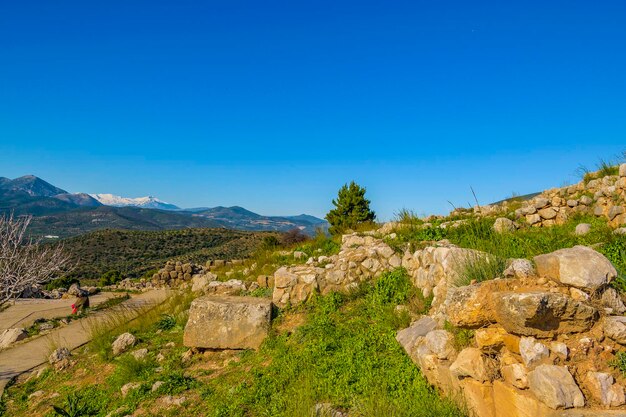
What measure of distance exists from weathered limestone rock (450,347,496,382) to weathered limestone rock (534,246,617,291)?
43.6 inches

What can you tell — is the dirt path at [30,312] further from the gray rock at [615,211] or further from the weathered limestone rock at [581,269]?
the gray rock at [615,211]

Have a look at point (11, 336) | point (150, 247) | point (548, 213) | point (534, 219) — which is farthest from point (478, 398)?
point (150, 247)

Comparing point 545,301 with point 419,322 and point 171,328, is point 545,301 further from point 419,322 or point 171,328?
point 171,328

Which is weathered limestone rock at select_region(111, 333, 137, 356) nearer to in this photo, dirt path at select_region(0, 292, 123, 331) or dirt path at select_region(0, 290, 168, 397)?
dirt path at select_region(0, 290, 168, 397)

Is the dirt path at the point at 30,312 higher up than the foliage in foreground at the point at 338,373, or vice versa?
the foliage in foreground at the point at 338,373

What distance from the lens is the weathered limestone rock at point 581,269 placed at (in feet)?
12.7

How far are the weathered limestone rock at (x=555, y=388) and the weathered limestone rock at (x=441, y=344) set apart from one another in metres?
1.14

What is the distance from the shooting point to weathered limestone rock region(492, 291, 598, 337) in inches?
142

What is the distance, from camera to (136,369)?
6684mm

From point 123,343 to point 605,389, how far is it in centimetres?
796

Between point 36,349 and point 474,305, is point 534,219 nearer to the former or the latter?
point 474,305

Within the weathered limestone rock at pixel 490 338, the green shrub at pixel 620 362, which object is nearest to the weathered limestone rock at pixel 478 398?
the weathered limestone rock at pixel 490 338

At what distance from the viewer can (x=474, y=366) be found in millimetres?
4012

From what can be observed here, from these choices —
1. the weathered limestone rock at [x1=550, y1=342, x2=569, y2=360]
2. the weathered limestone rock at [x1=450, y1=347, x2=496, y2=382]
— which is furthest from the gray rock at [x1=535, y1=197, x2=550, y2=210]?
the weathered limestone rock at [x1=550, y1=342, x2=569, y2=360]
